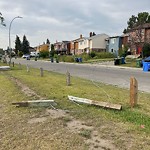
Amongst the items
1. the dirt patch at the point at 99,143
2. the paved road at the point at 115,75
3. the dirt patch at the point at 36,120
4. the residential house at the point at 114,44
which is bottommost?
the paved road at the point at 115,75

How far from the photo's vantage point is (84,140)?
14.8ft

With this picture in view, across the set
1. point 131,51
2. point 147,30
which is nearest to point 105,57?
point 131,51

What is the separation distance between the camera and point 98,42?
82.5 m

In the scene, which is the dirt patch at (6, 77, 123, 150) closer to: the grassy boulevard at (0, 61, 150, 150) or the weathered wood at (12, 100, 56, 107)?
the grassy boulevard at (0, 61, 150, 150)

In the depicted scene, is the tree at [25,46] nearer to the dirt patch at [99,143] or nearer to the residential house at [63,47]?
the residential house at [63,47]

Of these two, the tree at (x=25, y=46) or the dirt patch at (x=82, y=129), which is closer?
the dirt patch at (x=82, y=129)

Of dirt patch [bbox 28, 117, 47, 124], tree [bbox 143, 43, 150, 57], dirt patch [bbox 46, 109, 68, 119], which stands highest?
tree [bbox 143, 43, 150, 57]

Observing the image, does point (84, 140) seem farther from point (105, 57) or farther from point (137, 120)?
point (105, 57)

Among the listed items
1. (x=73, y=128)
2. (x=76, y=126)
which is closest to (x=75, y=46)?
(x=76, y=126)

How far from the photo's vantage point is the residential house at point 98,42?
82.1 metres

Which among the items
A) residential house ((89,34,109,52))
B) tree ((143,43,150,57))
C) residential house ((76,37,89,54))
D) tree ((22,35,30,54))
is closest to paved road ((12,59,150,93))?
tree ((143,43,150,57))

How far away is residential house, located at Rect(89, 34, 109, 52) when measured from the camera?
82.1 m

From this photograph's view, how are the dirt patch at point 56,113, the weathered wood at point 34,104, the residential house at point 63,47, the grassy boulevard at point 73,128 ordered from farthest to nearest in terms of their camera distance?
the residential house at point 63,47 → the weathered wood at point 34,104 → the dirt patch at point 56,113 → the grassy boulevard at point 73,128

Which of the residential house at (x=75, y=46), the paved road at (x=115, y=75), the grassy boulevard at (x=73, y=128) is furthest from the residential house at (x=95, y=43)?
the grassy boulevard at (x=73, y=128)
